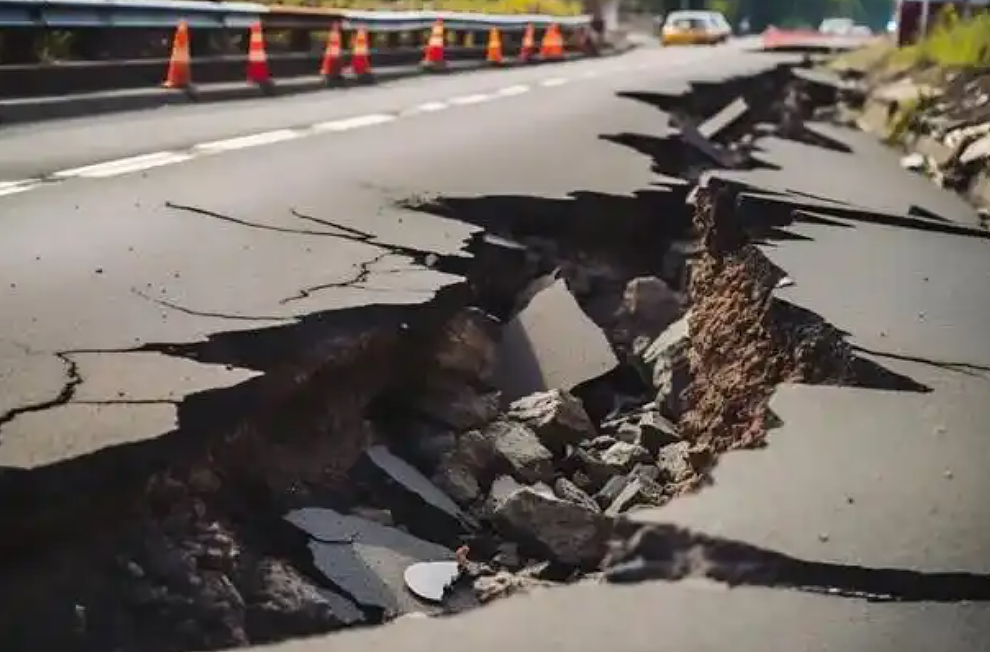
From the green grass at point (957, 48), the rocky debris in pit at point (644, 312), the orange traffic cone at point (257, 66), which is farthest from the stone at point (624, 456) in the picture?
the orange traffic cone at point (257, 66)

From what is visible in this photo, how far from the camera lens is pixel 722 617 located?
226cm

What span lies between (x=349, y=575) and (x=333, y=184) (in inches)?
145

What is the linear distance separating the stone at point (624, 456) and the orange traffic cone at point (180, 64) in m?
8.75

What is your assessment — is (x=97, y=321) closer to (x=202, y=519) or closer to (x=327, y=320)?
(x=327, y=320)

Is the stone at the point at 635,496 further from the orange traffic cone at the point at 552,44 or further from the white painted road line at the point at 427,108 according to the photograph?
the orange traffic cone at the point at 552,44

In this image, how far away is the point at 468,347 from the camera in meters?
4.63

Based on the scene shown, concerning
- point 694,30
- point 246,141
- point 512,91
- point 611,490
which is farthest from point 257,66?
point 694,30

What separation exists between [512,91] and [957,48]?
500 cm

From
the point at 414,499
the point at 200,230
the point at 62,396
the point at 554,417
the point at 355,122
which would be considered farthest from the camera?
the point at 355,122

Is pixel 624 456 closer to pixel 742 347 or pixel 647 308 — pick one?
pixel 742 347

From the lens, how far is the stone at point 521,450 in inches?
165

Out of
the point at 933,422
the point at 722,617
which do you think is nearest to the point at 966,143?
the point at 933,422

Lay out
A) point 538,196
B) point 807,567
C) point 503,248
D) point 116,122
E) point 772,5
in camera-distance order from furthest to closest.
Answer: point 772,5 → point 116,122 → point 538,196 → point 503,248 → point 807,567

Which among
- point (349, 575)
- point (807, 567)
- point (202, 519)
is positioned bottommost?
point (349, 575)
